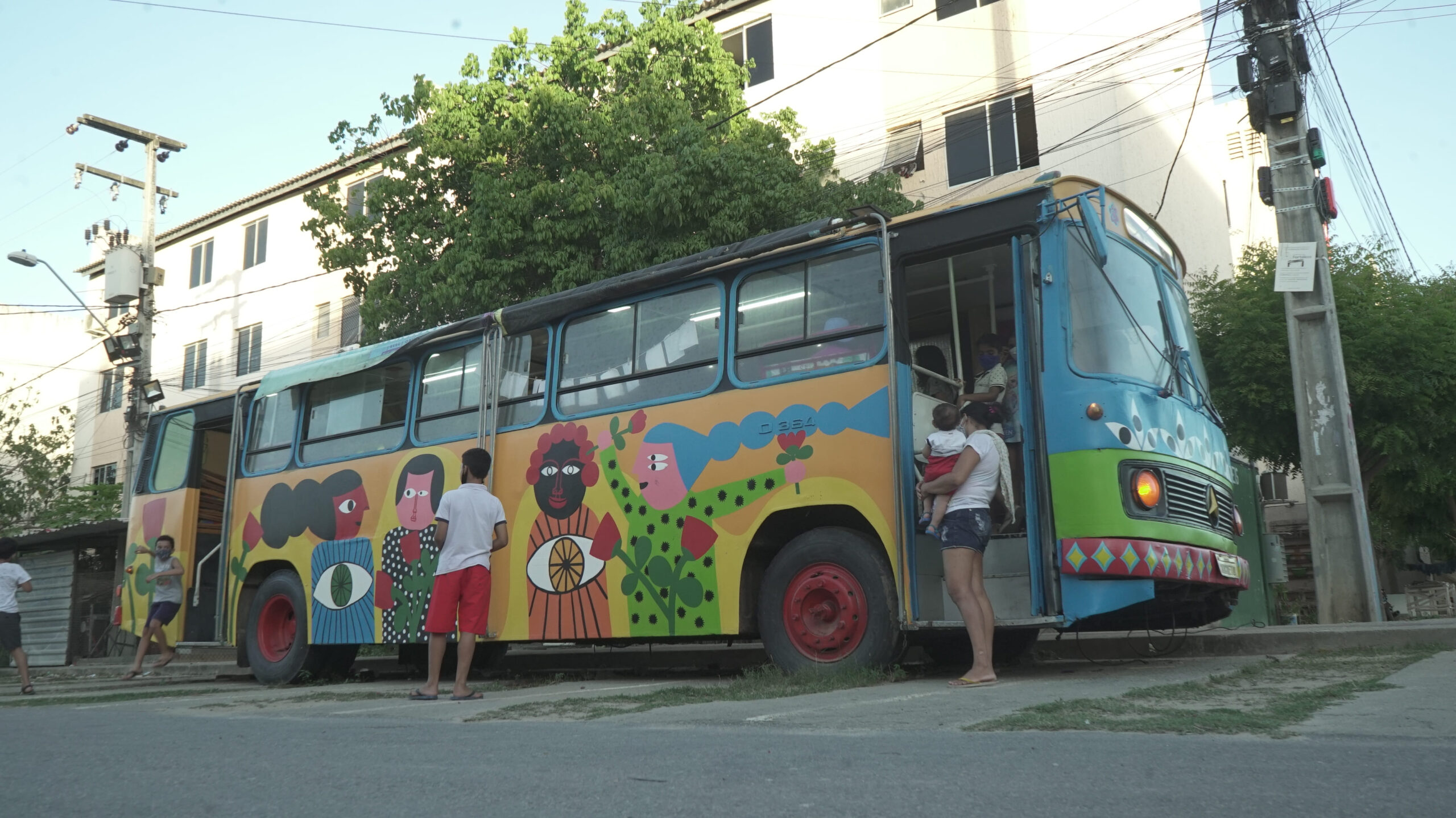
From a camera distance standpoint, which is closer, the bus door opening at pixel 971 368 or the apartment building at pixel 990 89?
the bus door opening at pixel 971 368

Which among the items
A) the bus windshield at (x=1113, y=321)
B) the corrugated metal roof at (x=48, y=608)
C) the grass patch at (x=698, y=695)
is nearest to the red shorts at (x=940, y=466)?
the bus windshield at (x=1113, y=321)

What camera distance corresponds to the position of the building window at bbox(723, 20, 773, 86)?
2327 cm

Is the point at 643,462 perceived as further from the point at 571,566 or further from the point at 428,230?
the point at 428,230

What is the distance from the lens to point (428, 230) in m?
17.2

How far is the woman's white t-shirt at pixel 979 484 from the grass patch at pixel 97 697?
650cm

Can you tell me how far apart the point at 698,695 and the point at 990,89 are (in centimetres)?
1614

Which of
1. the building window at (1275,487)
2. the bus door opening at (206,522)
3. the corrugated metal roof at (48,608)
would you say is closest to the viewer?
the bus door opening at (206,522)

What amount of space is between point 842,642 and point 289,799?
420 cm

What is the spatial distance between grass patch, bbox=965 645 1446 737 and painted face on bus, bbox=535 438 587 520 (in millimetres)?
4293

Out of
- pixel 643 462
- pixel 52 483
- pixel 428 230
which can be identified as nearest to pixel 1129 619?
pixel 643 462

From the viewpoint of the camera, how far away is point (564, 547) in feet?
28.5

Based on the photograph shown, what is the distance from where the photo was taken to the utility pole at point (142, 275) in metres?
22.4

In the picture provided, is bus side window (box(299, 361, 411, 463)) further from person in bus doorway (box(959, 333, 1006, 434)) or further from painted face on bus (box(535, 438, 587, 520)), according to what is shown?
person in bus doorway (box(959, 333, 1006, 434))

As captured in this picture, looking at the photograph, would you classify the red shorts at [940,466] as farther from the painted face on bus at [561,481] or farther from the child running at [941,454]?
the painted face on bus at [561,481]
